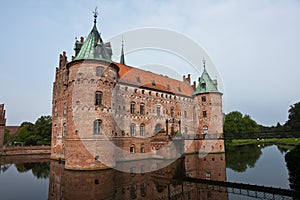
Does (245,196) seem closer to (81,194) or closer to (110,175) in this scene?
(81,194)

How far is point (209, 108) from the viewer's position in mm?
36156

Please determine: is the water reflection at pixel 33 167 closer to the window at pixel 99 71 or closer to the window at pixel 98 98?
the window at pixel 98 98

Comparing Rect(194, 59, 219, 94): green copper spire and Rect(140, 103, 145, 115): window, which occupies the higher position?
Rect(194, 59, 219, 94): green copper spire

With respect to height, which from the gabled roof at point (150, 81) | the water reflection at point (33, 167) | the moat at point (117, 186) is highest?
Answer: the gabled roof at point (150, 81)

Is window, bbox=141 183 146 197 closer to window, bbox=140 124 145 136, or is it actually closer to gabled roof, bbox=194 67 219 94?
window, bbox=140 124 145 136

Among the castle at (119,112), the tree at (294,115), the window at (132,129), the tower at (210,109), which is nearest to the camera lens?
the castle at (119,112)

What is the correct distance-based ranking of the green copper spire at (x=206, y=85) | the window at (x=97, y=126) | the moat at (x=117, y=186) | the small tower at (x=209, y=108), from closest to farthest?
the moat at (x=117, y=186) < the window at (x=97, y=126) < the small tower at (x=209, y=108) < the green copper spire at (x=206, y=85)

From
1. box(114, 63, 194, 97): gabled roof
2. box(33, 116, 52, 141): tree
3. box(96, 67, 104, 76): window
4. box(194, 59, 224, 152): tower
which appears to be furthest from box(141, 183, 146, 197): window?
box(33, 116, 52, 141): tree

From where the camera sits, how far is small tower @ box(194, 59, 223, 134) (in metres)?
35.8

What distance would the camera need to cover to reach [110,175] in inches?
701

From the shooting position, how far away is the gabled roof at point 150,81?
29453mm

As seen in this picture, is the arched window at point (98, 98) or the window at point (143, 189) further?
the arched window at point (98, 98)

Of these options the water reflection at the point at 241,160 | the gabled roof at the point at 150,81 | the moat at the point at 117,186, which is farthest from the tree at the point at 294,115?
the moat at the point at 117,186

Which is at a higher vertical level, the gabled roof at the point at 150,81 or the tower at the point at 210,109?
the gabled roof at the point at 150,81
